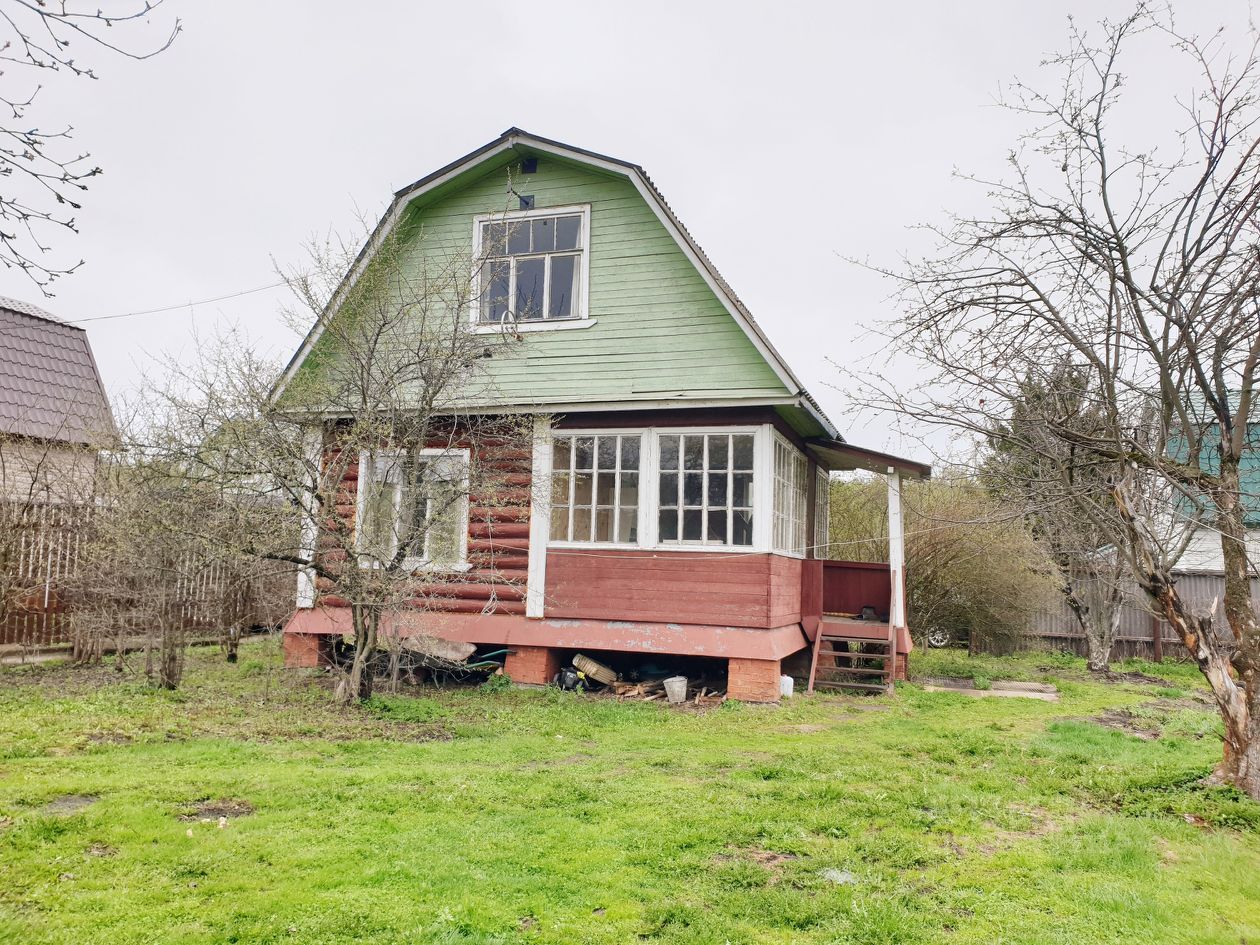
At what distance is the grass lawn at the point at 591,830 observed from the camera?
4.11 m

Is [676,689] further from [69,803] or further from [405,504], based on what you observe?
[69,803]

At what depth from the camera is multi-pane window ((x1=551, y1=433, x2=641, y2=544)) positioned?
37.7 feet

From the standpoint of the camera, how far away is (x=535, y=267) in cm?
1223

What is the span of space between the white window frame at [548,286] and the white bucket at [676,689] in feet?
15.3

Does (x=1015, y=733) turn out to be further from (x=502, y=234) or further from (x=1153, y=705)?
(x=502, y=234)

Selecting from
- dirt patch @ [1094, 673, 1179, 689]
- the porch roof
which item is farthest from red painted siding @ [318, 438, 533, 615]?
dirt patch @ [1094, 673, 1179, 689]

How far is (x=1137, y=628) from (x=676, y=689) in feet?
41.2

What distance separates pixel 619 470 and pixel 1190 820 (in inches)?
285

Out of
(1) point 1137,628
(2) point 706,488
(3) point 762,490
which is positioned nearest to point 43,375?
(2) point 706,488

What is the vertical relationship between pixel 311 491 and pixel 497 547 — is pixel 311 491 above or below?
above

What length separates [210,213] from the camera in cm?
1378

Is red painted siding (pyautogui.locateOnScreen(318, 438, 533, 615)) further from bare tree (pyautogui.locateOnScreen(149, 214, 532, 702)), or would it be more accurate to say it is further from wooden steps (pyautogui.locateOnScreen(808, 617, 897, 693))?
wooden steps (pyautogui.locateOnScreen(808, 617, 897, 693))

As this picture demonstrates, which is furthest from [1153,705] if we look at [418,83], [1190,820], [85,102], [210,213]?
[210,213]

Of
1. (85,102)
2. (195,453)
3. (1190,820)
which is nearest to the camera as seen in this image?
(85,102)
